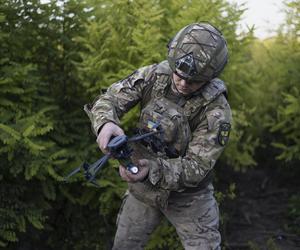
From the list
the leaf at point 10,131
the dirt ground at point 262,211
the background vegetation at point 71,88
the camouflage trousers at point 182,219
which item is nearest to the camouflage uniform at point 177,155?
the camouflage trousers at point 182,219

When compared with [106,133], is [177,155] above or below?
below

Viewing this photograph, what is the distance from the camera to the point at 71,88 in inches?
207

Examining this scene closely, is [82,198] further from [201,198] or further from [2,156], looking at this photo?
[201,198]

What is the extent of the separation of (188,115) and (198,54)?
0.41 meters

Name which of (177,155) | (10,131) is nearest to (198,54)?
(177,155)

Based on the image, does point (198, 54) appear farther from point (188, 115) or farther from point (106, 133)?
point (106, 133)

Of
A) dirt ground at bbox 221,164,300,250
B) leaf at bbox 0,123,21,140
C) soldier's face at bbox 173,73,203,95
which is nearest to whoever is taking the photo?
soldier's face at bbox 173,73,203,95

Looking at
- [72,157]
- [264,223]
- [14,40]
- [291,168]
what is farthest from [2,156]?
[291,168]

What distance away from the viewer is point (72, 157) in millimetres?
4750

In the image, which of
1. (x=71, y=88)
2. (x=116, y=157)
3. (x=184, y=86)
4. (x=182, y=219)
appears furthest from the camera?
(x=71, y=88)

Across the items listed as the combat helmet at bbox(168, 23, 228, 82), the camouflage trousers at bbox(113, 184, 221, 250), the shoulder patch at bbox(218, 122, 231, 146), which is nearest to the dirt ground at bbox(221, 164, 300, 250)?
the camouflage trousers at bbox(113, 184, 221, 250)

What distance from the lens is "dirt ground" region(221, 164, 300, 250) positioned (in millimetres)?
5203

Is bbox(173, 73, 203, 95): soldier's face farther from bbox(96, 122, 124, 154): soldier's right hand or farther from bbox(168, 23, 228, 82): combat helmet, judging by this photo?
bbox(96, 122, 124, 154): soldier's right hand

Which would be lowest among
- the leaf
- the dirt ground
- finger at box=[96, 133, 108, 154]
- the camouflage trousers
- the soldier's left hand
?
the dirt ground
